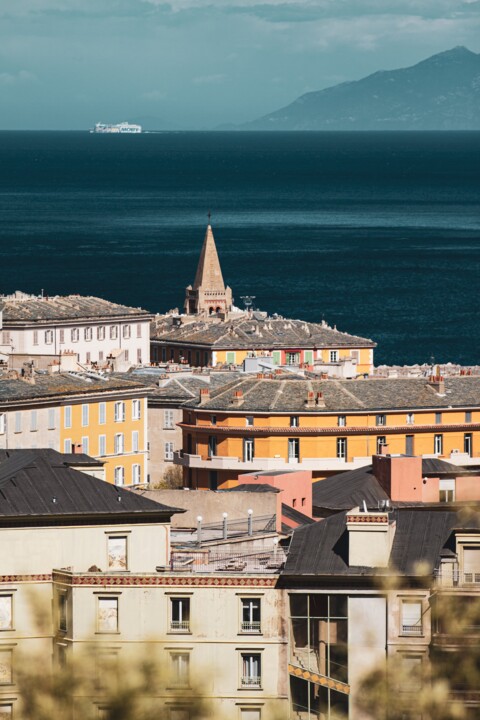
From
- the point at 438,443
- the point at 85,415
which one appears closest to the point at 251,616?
the point at 438,443

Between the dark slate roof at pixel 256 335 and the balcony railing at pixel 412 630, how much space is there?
77.9 metres

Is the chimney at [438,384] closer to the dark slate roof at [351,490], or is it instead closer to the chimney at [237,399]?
the chimney at [237,399]

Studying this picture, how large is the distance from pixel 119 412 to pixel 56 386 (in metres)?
2.61

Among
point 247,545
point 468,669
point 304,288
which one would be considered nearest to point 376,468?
point 247,545

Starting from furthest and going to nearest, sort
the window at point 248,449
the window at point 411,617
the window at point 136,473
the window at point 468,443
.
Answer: the window at point 136,473 → the window at point 468,443 → the window at point 248,449 → the window at point 411,617

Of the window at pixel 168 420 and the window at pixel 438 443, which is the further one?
the window at pixel 168 420

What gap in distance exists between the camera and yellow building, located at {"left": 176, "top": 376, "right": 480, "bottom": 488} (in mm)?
74125

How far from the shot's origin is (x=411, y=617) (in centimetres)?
3703

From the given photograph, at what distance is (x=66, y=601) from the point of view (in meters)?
38.3


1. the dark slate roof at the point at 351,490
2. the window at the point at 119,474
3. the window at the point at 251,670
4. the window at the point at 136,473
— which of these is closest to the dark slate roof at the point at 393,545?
the window at the point at 251,670

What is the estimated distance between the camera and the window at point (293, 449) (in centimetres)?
7426

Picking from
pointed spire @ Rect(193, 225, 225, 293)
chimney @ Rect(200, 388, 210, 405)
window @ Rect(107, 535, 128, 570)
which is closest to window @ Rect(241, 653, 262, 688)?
window @ Rect(107, 535, 128, 570)

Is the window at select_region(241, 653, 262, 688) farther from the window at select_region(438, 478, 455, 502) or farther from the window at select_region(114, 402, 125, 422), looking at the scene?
the window at select_region(114, 402, 125, 422)

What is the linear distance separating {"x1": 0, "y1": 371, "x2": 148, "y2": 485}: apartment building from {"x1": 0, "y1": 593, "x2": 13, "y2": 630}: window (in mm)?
34504
